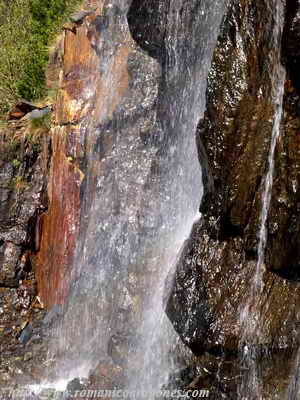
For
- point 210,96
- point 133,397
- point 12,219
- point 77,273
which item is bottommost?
point 133,397

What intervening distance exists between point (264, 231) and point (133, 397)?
2706 millimetres

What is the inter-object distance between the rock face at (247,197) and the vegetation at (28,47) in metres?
5.88

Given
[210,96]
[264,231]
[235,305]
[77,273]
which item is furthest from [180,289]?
[77,273]

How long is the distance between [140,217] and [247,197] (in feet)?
9.21

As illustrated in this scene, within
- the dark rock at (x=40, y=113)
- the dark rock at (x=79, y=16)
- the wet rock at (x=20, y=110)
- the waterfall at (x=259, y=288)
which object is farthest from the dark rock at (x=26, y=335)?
the dark rock at (x=79, y=16)

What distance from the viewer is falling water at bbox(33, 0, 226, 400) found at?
7.30 m

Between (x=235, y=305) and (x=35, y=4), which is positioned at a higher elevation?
(x=35, y=4)

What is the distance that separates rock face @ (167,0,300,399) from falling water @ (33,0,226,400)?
5.31 ft

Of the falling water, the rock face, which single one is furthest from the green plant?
the rock face

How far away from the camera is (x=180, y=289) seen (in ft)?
18.6

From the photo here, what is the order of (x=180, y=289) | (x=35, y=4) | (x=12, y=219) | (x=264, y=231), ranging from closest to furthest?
(x=264, y=231), (x=180, y=289), (x=12, y=219), (x=35, y=4)

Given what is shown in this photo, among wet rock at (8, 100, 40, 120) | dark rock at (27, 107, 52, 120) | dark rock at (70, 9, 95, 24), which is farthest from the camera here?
wet rock at (8, 100, 40, 120)

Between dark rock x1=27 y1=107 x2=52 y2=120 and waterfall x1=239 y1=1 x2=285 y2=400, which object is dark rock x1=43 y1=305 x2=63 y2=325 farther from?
waterfall x1=239 y1=1 x2=285 y2=400

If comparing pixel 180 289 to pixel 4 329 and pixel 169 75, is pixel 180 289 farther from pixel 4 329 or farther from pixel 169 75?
pixel 4 329
